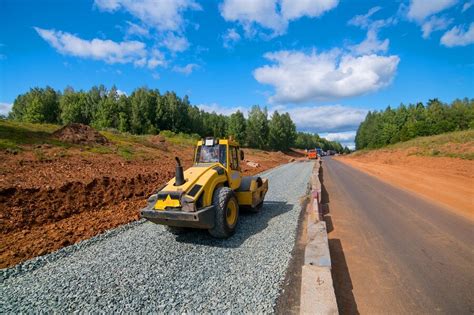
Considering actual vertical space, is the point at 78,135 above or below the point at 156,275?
above

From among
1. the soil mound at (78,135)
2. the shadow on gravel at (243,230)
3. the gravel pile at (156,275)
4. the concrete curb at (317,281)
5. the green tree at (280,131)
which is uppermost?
the green tree at (280,131)

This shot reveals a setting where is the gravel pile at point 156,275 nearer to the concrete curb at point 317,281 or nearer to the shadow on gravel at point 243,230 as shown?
the shadow on gravel at point 243,230

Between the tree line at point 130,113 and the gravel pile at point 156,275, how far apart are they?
4417 centimetres

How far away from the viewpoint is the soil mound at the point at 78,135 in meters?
19.0

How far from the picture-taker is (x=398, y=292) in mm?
4133

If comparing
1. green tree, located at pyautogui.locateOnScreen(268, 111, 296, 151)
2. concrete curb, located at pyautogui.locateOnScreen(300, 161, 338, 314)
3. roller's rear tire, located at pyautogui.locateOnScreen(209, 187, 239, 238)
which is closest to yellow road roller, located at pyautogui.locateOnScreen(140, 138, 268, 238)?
roller's rear tire, located at pyautogui.locateOnScreen(209, 187, 239, 238)

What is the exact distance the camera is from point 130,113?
5453 cm

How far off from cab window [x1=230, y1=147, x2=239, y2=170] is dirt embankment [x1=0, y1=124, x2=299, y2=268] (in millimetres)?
3478

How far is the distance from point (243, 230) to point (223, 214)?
1.21 meters

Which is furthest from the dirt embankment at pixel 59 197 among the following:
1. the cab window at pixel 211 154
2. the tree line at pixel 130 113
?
the tree line at pixel 130 113

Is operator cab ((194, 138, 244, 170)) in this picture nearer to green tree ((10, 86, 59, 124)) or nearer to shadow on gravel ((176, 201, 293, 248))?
shadow on gravel ((176, 201, 293, 248))

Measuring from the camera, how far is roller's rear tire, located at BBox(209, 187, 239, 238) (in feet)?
19.5

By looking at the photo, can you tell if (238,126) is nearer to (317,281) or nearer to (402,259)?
(402,259)

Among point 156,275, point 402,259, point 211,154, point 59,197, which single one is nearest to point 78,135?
point 59,197
